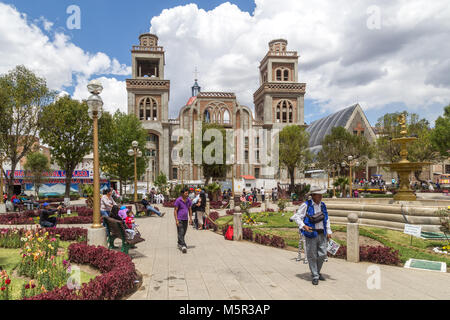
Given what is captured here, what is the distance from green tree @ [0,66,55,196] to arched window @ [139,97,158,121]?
26951 mm

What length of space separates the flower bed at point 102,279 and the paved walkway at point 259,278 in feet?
1.08

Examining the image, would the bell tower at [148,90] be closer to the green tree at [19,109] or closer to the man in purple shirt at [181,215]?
the green tree at [19,109]

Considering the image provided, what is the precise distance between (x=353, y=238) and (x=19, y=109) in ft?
67.3

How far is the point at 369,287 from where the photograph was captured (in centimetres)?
517

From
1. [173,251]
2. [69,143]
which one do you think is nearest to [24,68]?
[69,143]

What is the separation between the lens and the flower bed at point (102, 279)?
13.2 ft

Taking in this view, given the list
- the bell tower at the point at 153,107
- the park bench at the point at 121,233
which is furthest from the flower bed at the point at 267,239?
the bell tower at the point at 153,107

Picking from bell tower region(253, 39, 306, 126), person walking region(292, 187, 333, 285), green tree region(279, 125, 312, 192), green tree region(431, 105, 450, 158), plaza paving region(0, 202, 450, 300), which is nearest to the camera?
plaza paving region(0, 202, 450, 300)

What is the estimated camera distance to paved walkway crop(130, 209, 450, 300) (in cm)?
478

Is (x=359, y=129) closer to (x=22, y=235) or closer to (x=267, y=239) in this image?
(x=267, y=239)

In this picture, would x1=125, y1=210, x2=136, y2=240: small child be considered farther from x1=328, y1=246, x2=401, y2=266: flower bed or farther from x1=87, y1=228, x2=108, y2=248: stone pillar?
x1=328, y1=246, x2=401, y2=266: flower bed

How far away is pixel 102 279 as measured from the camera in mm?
4453

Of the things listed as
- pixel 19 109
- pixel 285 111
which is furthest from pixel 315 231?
pixel 285 111

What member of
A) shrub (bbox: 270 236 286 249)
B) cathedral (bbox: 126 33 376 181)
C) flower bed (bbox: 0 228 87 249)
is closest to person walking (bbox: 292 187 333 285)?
shrub (bbox: 270 236 286 249)
